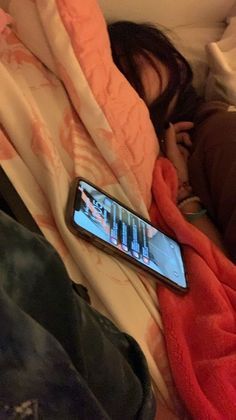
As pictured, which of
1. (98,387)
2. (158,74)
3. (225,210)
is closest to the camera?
(98,387)

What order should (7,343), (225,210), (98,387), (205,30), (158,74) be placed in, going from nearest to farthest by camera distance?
(7,343) → (98,387) → (225,210) → (158,74) → (205,30)

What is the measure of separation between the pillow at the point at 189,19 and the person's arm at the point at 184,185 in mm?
166

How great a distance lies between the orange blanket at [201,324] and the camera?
2.47ft

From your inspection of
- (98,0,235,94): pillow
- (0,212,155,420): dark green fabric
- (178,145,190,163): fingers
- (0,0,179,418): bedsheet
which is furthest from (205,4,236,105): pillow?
(0,212,155,420): dark green fabric

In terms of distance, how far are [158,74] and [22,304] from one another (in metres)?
0.79

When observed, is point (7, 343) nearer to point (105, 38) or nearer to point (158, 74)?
point (105, 38)

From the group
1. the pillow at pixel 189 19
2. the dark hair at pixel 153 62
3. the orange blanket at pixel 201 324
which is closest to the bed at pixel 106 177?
the orange blanket at pixel 201 324

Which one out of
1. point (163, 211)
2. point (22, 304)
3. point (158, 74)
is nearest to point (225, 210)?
point (163, 211)

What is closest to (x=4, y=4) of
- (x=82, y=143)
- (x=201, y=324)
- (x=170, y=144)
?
(x=82, y=143)

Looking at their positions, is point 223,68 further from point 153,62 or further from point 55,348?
point 55,348

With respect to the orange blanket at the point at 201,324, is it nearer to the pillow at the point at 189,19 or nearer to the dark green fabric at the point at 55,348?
A: the dark green fabric at the point at 55,348

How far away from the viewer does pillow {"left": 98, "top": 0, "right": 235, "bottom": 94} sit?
1.21m

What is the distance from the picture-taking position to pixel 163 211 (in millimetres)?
991

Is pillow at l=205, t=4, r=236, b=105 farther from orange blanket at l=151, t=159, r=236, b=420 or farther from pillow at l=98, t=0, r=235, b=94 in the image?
orange blanket at l=151, t=159, r=236, b=420
